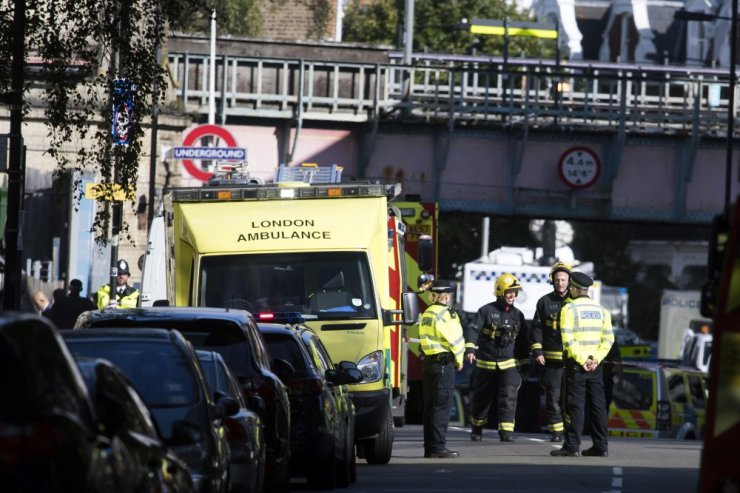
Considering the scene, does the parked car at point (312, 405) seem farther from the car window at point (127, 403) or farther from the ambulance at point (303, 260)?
the car window at point (127, 403)

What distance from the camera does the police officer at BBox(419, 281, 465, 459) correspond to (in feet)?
63.0

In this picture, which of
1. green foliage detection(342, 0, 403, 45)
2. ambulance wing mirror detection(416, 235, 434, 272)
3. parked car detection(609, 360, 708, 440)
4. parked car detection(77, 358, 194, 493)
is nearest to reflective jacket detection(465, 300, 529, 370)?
ambulance wing mirror detection(416, 235, 434, 272)

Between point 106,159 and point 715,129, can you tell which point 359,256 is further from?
point 715,129

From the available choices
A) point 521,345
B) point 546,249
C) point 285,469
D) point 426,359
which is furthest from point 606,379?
point 546,249

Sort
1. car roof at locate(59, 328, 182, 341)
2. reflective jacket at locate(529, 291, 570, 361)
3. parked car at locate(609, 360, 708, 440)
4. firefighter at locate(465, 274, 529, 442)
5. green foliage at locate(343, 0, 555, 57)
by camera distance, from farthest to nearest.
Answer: green foliage at locate(343, 0, 555, 57) → parked car at locate(609, 360, 708, 440) → firefighter at locate(465, 274, 529, 442) → reflective jacket at locate(529, 291, 570, 361) → car roof at locate(59, 328, 182, 341)

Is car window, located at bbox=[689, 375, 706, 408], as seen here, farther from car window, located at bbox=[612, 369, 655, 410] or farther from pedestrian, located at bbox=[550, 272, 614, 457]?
pedestrian, located at bbox=[550, 272, 614, 457]

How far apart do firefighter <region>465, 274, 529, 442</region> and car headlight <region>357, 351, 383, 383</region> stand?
11.9 ft

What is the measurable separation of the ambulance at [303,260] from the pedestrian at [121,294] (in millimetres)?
7414

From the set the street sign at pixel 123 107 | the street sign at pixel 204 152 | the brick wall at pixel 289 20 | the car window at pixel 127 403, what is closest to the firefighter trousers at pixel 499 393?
the street sign at pixel 123 107

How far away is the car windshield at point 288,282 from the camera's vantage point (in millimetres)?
18812

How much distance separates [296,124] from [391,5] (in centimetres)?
3686

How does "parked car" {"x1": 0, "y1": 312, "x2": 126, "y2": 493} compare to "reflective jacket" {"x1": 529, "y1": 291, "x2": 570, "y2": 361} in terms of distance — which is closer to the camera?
"parked car" {"x1": 0, "y1": 312, "x2": 126, "y2": 493}

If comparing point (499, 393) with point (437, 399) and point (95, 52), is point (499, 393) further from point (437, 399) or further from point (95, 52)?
point (95, 52)

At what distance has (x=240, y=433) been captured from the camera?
1158 centimetres
